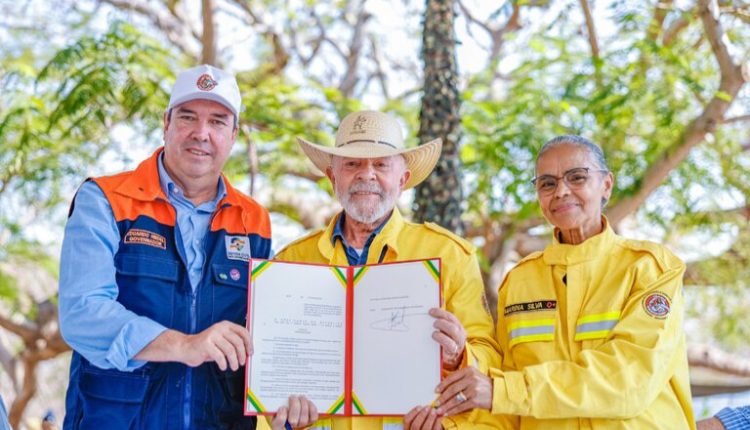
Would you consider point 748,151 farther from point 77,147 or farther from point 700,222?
point 77,147

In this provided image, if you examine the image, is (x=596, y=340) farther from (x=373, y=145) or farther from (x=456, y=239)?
(x=373, y=145)

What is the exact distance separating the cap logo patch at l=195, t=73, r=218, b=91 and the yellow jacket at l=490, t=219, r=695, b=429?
5.41 feet

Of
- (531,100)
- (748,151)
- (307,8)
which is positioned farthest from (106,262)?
(307,8)

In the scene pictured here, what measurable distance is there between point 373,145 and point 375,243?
487mm

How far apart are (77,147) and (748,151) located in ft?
26.0

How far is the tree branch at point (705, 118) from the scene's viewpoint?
6.69 m

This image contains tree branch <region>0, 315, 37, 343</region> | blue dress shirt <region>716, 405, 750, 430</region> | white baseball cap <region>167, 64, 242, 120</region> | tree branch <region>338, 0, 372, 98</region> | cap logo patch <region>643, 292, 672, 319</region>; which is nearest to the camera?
cap logo patch <region>643, 292, 672, 319</region>

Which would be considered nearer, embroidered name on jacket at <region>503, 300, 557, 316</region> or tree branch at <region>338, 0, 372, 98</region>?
embroidered name on jacket at <region>503, 300, 557, 316</region>

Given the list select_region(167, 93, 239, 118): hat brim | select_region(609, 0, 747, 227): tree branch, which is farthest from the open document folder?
select_region(609, 0, 747, 227): tree branch

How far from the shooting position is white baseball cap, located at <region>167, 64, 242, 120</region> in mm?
3662

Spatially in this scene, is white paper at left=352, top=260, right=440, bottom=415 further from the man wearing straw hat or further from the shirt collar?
the shirt collar

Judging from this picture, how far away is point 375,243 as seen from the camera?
375 centimetres

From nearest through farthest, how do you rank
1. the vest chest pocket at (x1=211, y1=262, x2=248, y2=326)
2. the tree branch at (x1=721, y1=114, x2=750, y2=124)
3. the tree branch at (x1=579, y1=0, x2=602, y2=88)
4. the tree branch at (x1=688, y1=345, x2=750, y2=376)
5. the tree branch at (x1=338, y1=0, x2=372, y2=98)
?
1. the vest chest pocket at (x1=211, y1=262, x2=248, y2=326)
2. the tree branch at (x1=721, y1=114, x2=750, y2=124)
3. the tree branch at (x1=579, y1=0, x2=602, y2=88)
4. the tree branch at (x1=688, y1=345, x2=750, y2=376)
5. the tree branch at (x1=338, y1=0, x2=372, y2=98)

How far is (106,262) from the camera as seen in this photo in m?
3.31
